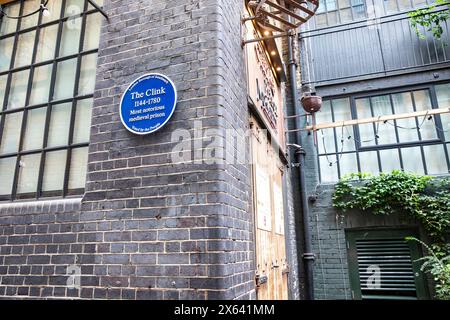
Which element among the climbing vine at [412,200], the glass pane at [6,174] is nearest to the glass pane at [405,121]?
the climbing vine at [412,200]

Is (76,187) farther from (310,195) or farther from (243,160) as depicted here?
(310,195)

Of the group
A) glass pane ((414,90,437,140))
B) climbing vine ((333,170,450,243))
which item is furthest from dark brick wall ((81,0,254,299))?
glass pane ((414,90,437,140))

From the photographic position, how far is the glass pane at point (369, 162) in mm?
7082

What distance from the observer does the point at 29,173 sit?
11.0 ft

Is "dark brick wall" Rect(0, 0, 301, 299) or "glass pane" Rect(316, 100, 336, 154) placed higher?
"glass pane" Rect(316, 100, 336, 154)

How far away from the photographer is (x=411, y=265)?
6383 mm

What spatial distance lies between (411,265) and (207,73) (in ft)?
19.6

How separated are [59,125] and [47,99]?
388 millimetres

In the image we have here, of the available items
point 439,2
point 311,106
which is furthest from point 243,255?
point 439,2

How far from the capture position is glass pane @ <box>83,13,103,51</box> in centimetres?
348

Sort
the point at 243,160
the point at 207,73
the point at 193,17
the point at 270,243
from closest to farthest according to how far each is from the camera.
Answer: the point at 207,73, the point at 193,17, the point at 243,160, the point at 270,243

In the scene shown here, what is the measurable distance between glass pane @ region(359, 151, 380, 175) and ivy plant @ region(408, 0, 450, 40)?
9.18 feet

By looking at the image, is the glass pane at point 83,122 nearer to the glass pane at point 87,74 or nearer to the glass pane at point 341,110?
the glass pane at point 87,74

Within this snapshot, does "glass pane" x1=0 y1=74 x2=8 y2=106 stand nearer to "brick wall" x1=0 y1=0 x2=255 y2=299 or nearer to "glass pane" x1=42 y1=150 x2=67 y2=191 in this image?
"glass pane" x1=42 y1=150 x2=67 y2=191
